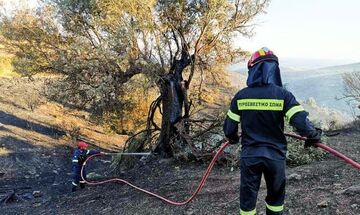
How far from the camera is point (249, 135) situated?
15.6 feet

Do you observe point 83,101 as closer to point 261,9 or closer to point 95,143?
point 261,9

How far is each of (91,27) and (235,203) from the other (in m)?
7.71

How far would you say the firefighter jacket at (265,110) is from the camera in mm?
4520

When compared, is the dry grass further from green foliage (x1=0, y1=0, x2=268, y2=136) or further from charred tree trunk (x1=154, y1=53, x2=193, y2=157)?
charred tree trunk (x1=154, y1=53, x2=193, y2=157)

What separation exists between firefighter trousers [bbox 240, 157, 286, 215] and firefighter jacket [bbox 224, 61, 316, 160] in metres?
0.08

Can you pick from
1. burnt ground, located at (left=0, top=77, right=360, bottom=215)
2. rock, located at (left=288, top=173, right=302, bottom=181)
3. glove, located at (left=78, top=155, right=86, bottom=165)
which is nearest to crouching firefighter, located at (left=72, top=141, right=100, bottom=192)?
glove, located at (left=78, top=155, right=86, bottom=165)

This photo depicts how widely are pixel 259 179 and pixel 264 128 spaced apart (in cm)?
63

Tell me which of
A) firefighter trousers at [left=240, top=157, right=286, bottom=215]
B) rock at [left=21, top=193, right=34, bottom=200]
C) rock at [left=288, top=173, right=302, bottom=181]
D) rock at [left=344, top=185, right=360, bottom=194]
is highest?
firefighter trousers at [left=240, top=157, right=286, bottom=215]

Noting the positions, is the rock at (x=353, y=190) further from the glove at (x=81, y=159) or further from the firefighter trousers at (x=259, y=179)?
the glove at (x=81, y=159)

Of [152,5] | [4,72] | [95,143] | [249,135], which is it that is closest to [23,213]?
[152,5]

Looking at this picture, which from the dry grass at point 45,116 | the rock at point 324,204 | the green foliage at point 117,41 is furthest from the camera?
the dry grass at point 45,116

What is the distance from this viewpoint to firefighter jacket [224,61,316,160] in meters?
4.52

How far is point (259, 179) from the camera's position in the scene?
4762 millimetres

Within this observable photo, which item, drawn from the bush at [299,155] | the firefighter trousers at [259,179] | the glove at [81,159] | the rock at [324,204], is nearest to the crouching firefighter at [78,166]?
the glove at [81,159]
